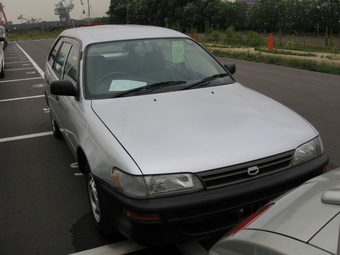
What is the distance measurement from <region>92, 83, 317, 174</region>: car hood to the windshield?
0.62 feet

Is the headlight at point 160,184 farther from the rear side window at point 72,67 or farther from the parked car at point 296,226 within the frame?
the rear side window at point 72,67

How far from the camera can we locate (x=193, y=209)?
8.68ft

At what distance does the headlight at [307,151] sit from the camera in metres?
3.01

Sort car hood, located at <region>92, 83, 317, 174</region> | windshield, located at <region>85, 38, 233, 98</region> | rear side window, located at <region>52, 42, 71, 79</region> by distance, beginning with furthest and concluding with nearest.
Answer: rear side window, located at <region>52, 42, 71, 79</region>, windshield, located at <region>85, 38, 233, 98</region>, car hood, located at <region>92, 83, 317, 174</region>

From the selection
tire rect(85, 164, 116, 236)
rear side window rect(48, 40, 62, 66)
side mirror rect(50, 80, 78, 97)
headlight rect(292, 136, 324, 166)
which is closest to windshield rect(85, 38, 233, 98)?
side mirror rect(50, 80, 78, 97)

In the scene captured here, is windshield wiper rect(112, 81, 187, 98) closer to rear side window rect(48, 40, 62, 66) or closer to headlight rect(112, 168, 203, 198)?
headlight rect(112, 168, 203, 198)

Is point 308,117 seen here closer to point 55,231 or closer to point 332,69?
point 55,231

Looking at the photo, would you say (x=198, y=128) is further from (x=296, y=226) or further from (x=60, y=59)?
(x=60, y=59)

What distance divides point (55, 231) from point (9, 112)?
18.2ft

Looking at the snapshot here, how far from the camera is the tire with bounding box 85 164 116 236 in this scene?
315 cm

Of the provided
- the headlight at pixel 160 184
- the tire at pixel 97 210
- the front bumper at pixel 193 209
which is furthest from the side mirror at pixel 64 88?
the headlight at pixel 160 184

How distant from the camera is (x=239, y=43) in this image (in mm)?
23906

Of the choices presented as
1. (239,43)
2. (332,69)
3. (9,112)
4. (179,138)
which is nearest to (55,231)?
(179,138)

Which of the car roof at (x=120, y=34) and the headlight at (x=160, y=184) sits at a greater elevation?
the car roof at (x=120, y=34)
